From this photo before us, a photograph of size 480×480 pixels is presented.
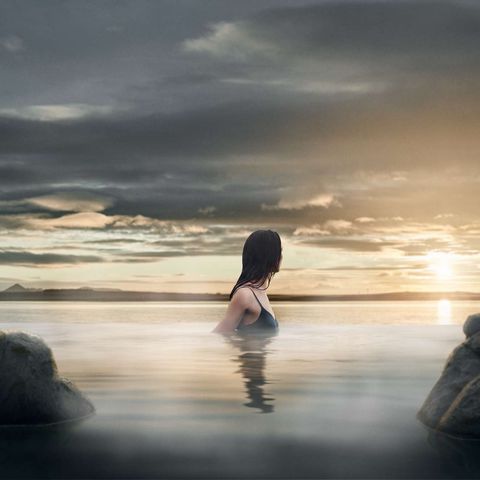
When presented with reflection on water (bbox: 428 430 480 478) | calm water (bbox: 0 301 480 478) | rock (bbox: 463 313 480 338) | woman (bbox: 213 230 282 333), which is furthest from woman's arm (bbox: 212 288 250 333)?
reflection on water (bbox: 428 430 480 478)

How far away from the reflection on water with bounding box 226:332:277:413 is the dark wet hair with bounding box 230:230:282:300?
97 centimetres

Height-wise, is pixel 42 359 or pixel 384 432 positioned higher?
pixel 42 359

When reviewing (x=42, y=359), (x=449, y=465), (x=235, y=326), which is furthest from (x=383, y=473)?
(x=235, y=326)

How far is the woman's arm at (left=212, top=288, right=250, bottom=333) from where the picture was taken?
41.2 ft

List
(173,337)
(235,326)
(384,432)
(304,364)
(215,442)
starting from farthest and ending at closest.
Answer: (173,337), (235,326), (304,364), (384,432), (215,442)

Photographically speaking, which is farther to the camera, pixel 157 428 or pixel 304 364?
pixel 304 364

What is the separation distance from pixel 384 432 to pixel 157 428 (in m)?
1.91

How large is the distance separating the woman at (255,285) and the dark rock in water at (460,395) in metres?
4.42

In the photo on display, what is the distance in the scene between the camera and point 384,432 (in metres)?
7.02

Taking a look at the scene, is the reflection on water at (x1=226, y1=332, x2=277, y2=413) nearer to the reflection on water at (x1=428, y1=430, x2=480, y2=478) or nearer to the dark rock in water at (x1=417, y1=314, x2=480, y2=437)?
the dark rock in water at (x1=417, y1=314, x2=480, y2=437)

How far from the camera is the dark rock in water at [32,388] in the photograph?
24.9 feet

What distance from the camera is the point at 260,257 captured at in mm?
12328

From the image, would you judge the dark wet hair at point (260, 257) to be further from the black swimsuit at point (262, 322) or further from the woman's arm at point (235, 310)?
the black swimsuit at point (262, 322)

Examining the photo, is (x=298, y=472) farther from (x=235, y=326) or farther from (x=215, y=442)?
(x=235, y=326)
